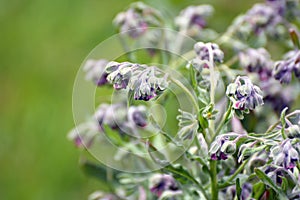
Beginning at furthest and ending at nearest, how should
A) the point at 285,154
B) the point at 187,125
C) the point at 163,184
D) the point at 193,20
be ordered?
the point at 193,20 < the point at 163,184 < the point at 187,125 < the point at 285,154

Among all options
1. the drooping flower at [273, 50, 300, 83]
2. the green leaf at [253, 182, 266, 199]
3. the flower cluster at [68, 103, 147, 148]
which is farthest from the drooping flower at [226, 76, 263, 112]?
the flower cluster at [68, 103, 147, 148]

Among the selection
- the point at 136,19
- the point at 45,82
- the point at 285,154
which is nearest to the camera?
the point at 285,154

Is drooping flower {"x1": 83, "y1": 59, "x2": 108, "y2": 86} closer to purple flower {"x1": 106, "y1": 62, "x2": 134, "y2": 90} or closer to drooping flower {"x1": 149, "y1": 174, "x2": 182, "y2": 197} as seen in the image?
drooping flower {"x1": 149, "y1": 174, "x2": 182, "y2": 197}

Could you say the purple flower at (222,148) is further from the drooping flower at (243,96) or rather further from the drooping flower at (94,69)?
the drooping flower at (94,69)

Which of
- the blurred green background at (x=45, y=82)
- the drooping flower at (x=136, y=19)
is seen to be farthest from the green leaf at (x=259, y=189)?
the blurred green background at (x=45, y=82)

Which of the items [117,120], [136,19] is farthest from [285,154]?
[136,19]

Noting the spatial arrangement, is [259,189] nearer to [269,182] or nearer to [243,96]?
[269,182]
